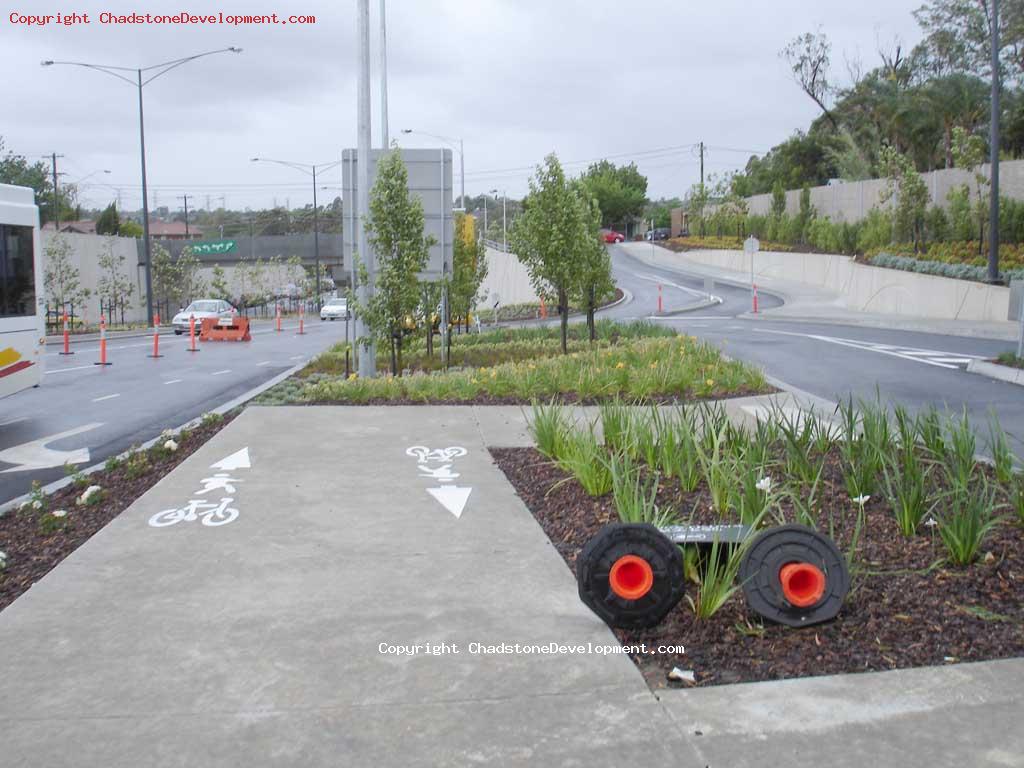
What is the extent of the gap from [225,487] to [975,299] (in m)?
28.7

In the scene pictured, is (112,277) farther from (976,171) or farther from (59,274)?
(976,171)

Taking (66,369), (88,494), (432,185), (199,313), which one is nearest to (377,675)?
(88,494)

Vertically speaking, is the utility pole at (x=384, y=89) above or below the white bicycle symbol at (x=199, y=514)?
above

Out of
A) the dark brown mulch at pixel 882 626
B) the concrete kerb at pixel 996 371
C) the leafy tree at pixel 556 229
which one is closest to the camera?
the dark brown mulch at pixel 882 626

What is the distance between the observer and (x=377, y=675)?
15.2ft

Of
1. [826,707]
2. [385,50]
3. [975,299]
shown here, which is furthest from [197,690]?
[975,299]

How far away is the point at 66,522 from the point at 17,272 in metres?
7.49

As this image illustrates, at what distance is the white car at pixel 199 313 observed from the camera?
132ft

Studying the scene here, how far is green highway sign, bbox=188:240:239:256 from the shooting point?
246ft

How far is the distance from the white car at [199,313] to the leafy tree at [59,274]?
757 centimetres

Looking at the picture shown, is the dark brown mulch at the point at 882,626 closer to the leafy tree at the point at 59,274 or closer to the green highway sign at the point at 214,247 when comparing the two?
the leafy tree at the point at 59,274

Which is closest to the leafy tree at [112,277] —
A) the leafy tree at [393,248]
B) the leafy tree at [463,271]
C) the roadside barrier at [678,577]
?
the leafy tree at [463,271]

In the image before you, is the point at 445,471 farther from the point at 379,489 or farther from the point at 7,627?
the point at 7,627

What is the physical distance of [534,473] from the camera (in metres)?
8.95
